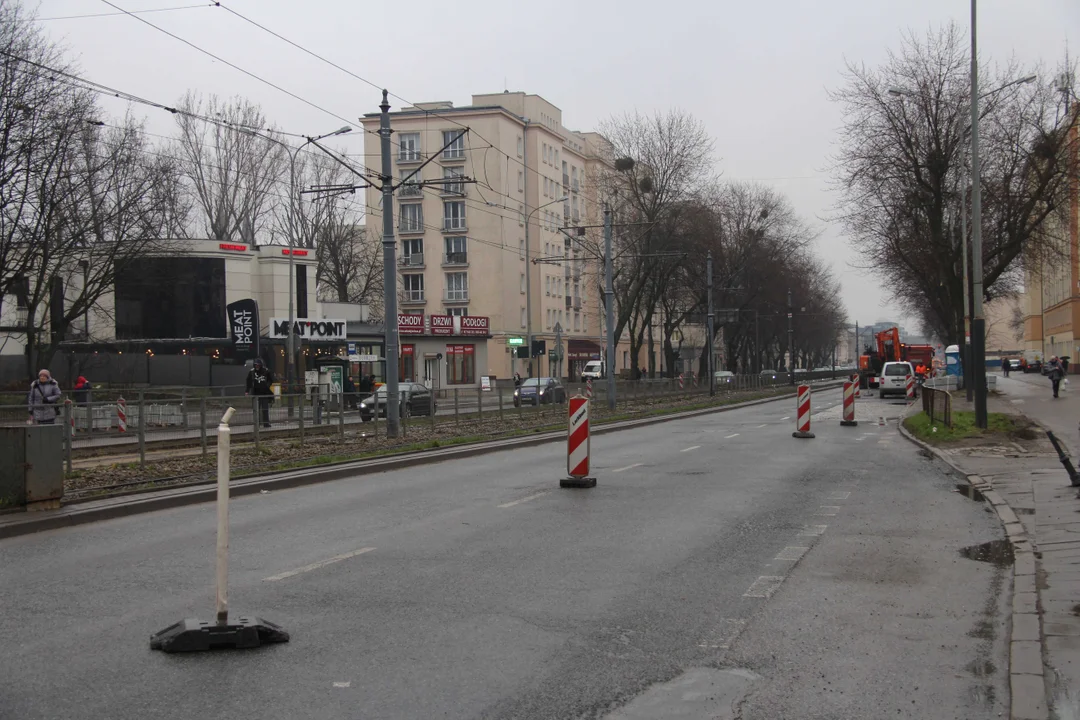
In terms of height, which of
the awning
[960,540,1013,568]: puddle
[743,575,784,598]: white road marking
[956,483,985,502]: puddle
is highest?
the awning

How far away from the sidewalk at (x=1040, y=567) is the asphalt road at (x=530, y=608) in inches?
7.5

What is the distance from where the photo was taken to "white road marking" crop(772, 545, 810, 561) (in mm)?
8984

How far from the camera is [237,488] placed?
1438 centimetres

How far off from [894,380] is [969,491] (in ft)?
127

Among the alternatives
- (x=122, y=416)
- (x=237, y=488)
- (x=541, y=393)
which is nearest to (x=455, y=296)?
(x=541, y=393)

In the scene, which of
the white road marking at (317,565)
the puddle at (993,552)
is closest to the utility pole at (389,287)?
the white road marking at (317,565)

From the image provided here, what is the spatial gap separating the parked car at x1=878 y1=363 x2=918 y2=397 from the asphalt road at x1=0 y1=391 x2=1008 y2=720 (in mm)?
39046

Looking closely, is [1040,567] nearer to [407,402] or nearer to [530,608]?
[530,608]

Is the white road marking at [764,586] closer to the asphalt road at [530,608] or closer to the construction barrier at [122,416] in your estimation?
the asphalt road at [530,608]

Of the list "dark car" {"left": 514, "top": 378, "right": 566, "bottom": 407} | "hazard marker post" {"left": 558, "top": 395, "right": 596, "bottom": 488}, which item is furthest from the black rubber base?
"dark car" {"left": 514, "top": 378, "right": 566, "bottom": 407}

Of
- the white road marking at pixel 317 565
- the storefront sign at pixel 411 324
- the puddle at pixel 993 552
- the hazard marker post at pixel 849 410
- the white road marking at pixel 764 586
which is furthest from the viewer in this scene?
the storefront sign at pixel 411 324

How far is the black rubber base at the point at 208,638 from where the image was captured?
5949mm

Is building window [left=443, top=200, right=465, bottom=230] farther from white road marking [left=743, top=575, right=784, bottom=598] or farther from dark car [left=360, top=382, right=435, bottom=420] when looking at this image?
white road marking [left=743, top=575, right=784, bottom=598]

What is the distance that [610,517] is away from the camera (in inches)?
446
